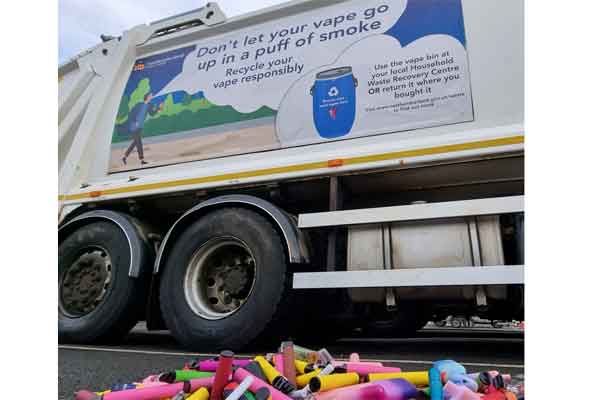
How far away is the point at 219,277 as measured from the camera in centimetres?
359

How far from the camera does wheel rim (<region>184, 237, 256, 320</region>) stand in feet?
11.2

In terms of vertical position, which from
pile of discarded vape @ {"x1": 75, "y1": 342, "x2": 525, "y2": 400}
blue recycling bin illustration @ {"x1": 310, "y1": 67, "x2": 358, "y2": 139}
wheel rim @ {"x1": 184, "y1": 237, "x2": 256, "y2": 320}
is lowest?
pile of discarded vape @ {"x1": 75, "y1": 342, "x2": 525, "y2": 400}

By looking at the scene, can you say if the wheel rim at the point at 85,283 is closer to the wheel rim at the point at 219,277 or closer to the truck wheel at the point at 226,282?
the truck wheel at the point at 226,282

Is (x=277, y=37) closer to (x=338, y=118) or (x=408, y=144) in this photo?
(x=338, y=118)

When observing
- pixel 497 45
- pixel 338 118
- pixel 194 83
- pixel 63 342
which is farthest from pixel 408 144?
pixel 63 342

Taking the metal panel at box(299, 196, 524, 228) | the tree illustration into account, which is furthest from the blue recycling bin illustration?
the tree illustration

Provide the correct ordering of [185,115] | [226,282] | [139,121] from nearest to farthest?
[226,282]
[185,115]
[139,121]

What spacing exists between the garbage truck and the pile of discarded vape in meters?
1.05

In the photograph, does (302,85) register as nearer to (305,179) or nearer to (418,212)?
(305,179)

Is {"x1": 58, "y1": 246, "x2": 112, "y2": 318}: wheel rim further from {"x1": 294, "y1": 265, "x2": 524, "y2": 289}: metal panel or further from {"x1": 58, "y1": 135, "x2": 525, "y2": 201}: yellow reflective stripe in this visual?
{"x1": 294, "y1": 265, "x2": 524, "y2": 289}: metal panel

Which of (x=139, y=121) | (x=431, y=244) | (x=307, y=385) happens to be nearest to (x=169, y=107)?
(x=139, y=121)

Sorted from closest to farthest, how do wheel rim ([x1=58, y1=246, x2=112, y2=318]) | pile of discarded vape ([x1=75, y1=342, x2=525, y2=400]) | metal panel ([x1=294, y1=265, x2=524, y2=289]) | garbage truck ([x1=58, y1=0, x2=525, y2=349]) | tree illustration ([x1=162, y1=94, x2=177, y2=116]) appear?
pile of discarded vape ([x1=75, y1=342, x2=525, y2=400]) < metal panel ([x1=294, y1=265, x2=524, y2=289]) < garbage truck ([x1=58, y1=0, x2=525, y2=349]) < wheel rim ([x1=58, y1=246, x2=112, y2=318]) < tree illustration ([x1=162, y1=94, x2=177, y2=116])

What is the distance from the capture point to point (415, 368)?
8.53 ft

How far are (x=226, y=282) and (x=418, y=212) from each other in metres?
Result: 1.37
